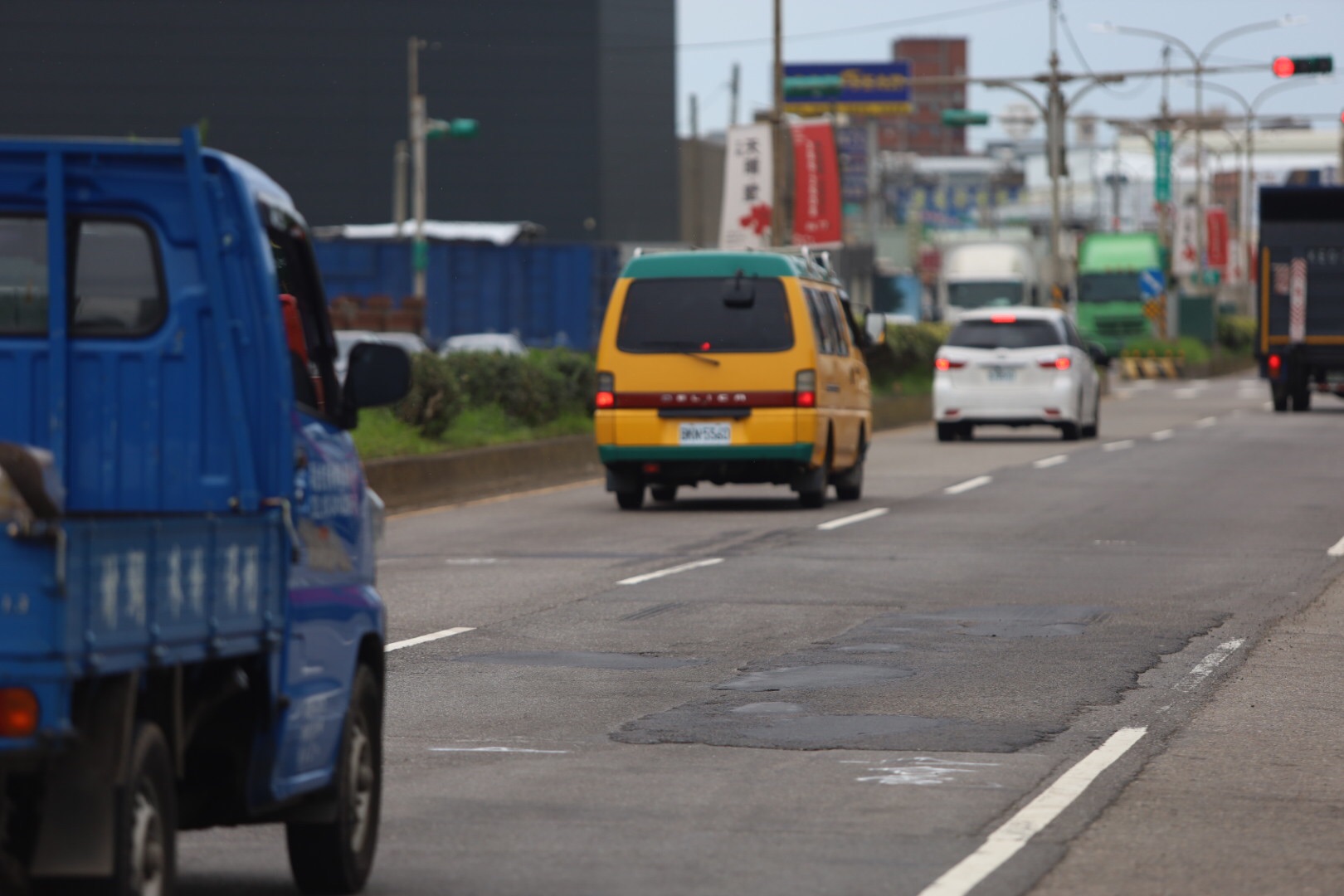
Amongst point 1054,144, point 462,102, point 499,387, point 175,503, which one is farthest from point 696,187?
point 175,503

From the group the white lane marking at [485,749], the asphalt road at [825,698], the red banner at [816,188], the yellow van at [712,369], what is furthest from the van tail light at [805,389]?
the red banner at [816,188]

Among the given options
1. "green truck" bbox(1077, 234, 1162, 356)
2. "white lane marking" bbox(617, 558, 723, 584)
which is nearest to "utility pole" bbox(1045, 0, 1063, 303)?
"green truck" bbox(1077, 234, 1162, 356)

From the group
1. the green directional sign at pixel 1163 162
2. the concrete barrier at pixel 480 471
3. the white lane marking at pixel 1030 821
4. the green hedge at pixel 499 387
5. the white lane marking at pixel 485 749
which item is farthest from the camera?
the green directional sign at pixel 1163 162

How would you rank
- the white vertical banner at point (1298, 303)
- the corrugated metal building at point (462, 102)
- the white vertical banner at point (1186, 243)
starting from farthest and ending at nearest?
1. the white vertical banner at point (1186, 243)
2. the corrugated metal building at point (462, 102)
3. the white vertical banner at point (1298, 303)

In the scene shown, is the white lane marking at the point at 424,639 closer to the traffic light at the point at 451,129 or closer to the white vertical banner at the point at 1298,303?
the white vertical banner at the point at 1298,303

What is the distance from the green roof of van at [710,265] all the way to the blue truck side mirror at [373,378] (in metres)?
14.3

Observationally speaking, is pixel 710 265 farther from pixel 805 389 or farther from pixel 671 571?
pixel 671 571

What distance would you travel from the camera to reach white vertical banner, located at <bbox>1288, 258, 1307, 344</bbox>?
41.1 metres

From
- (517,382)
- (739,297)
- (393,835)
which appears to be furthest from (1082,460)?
(393,835)

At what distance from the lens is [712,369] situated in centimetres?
2091

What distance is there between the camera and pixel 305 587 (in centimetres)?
602

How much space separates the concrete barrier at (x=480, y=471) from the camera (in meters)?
22.5

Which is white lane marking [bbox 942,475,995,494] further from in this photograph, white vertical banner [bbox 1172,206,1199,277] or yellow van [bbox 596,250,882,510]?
white vertical banner [bbox 1172,206,1199,277]

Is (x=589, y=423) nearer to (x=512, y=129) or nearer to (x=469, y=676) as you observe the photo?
(x=469, y=676)
